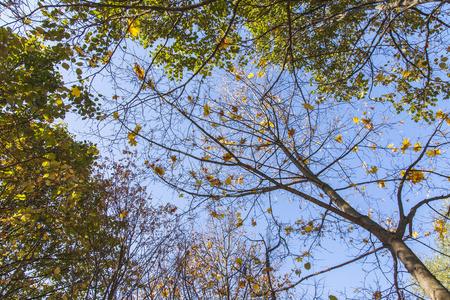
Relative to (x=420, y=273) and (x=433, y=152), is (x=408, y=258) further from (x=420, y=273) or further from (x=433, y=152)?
(x=433, y=152)

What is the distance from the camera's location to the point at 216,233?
4.98 meters

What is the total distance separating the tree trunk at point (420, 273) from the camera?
4.47 ft

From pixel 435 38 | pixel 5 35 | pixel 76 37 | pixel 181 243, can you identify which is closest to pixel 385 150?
pixel 435 38

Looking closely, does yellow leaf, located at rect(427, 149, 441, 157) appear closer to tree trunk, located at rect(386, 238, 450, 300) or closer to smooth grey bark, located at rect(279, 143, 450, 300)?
smooth grey bark, located at rect(279, 143, 450, 300)

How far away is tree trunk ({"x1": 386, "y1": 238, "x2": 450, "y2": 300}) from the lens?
136cm

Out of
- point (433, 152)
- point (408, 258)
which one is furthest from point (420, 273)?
point (433, 152)

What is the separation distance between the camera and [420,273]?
4.90ft

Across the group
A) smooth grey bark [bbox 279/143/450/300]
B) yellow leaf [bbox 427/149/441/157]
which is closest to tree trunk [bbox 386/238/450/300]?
smooth grey bark [bbox 279/143/450/300]

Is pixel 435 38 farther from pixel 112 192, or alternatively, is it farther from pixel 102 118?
pixel 112 192

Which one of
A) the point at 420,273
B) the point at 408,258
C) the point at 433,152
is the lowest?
the point at 420,273

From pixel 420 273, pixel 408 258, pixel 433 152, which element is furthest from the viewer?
pixel 433 152

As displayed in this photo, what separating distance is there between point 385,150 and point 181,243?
3.14 metres

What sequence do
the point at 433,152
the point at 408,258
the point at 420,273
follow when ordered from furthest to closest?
the point at 433,152, the point at 408,258, the point at 420,273

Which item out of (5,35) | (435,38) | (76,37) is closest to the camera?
(5,35)
